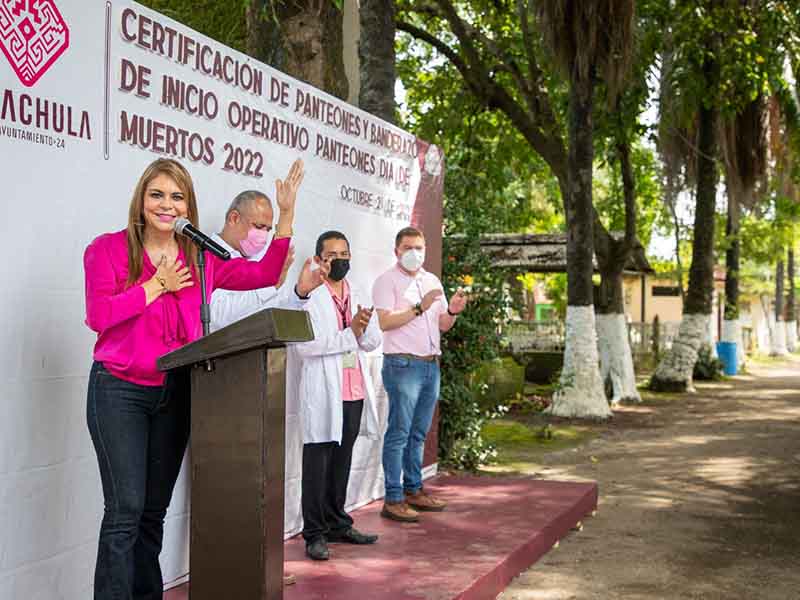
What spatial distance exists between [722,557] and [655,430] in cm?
730

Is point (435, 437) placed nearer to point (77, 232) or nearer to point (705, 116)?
point (77, 232)

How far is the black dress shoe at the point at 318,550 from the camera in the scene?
5.74 meters

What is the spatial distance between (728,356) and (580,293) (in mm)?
12407

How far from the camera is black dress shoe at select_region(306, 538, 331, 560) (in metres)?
5.74

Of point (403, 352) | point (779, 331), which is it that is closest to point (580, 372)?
point (403, 352)

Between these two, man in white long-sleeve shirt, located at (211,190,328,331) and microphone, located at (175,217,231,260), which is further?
man in white long-sleeve shirt, located at (211,190,328,331)

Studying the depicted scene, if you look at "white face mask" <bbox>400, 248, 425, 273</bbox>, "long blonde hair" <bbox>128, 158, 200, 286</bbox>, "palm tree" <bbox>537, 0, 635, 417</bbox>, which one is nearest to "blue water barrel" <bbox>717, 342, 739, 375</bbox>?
"palm tree" <bbox>537, 0, 635, 417</bbox>

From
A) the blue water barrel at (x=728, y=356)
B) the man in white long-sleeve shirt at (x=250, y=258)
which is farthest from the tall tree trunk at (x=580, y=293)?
the blue water barrel at (x=728, y=356)

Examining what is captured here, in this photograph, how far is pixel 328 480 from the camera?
20.0 feet

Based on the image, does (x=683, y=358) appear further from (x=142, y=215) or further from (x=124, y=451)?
(x=124, y=451)

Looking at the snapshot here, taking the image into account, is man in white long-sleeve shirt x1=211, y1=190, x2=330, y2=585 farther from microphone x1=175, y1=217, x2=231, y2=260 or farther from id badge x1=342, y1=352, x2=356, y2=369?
microphone x1=175, y1=217, x2=231, y2=260

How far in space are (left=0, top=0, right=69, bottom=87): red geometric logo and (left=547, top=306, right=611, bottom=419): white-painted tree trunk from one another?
11114mm

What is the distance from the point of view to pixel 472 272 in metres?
9.78

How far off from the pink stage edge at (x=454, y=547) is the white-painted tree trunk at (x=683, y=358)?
1205 cm
